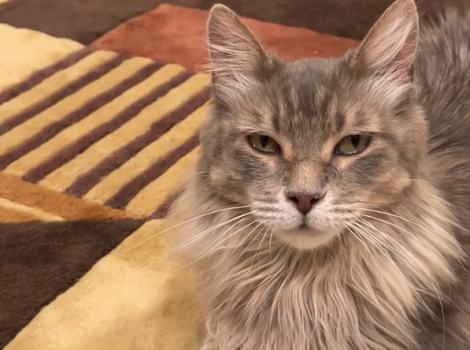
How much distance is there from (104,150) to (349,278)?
1.13 meters

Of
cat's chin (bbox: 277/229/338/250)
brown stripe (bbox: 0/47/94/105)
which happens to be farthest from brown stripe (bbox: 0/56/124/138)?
cat's chin (bbox: 277/229/338/250)

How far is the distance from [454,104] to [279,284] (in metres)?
0.60

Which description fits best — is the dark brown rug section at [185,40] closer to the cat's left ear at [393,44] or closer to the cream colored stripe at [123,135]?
the cream colored stripe at [123,135]

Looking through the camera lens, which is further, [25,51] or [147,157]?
[25,51]

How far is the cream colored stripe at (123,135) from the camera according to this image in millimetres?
1925

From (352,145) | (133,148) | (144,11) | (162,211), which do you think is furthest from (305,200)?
(144,11)

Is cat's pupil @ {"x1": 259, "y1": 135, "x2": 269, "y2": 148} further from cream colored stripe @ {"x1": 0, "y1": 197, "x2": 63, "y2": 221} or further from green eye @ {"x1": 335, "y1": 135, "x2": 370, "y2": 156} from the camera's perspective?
cream colored stripe @ {"x1": 0, "y1": 197, "x2": 63, "y2": 221}

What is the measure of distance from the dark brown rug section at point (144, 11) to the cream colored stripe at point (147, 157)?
2.70 feet

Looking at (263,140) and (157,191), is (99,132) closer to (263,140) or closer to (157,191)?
(157,191)

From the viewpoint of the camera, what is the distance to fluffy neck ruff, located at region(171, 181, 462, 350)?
3.77ft

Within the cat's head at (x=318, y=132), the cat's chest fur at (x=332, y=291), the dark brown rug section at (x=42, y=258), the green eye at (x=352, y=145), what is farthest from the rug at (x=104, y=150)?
the green eye at (x=352, y=145)

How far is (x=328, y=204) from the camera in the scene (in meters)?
1.04

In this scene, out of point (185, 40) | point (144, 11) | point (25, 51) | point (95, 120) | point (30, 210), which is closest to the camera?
point (30, 210)

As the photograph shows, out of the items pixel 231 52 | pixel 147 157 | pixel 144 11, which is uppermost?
pixel 144 11
